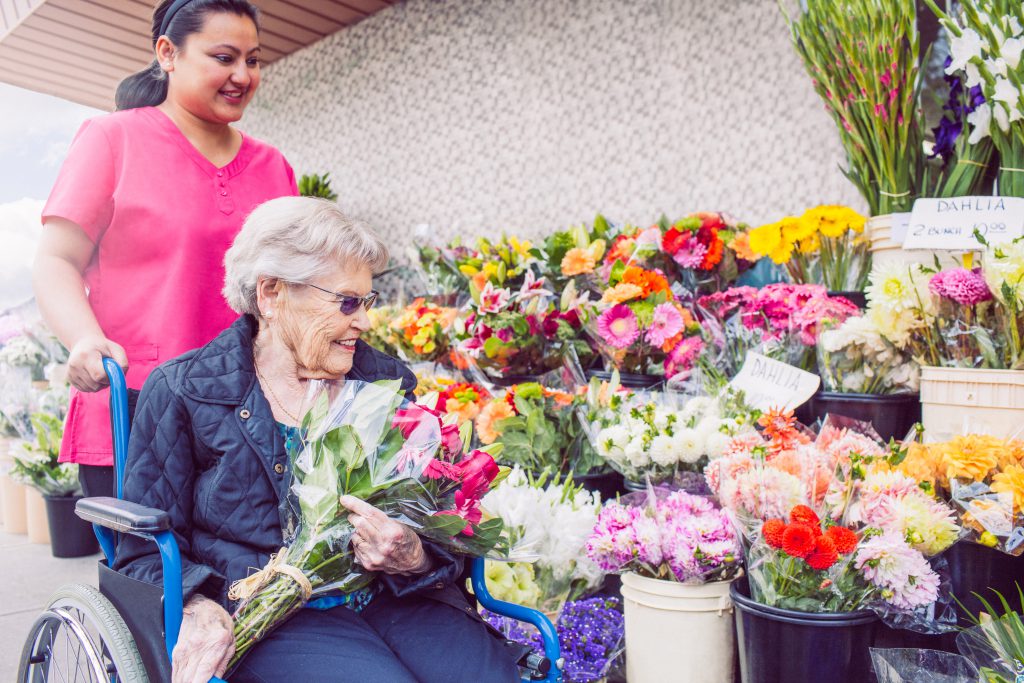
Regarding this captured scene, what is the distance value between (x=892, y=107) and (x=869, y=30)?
225 millimetres

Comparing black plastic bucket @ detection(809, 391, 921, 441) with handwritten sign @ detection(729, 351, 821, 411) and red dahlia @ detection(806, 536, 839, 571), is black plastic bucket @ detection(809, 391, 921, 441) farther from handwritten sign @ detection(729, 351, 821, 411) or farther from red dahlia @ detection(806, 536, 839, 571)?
red dahlia @ detection(806, 536, 839, 571)

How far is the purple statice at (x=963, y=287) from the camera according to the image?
183 centimetres

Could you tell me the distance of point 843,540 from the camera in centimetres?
154

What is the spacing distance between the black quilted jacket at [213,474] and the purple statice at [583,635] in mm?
581

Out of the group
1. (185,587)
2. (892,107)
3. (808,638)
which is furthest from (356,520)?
(892,107)

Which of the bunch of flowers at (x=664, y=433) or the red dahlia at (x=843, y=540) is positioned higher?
the bunch of flowers at (x=664, y=433)

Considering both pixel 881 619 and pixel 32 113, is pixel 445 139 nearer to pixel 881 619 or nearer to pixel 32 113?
pixel 32 113

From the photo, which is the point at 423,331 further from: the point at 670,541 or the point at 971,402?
→ the point at 971,402

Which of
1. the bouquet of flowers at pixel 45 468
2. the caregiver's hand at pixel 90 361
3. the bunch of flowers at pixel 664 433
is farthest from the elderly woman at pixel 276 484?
the bouquet of flowers at pixel 45 468

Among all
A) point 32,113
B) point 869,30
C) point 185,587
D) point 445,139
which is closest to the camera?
point 185,587

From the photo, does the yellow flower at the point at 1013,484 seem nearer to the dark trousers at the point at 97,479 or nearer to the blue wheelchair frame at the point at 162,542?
the blue wheelchair frame at the point at 162,542

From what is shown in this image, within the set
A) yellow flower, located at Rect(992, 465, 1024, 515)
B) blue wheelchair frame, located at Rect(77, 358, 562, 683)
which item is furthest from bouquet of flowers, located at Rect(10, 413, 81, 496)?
yellow flower, located at Rect(992, 465, 1024, 515)

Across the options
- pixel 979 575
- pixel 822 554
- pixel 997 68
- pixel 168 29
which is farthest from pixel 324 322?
pixel 997 68

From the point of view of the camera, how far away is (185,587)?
127 cm
